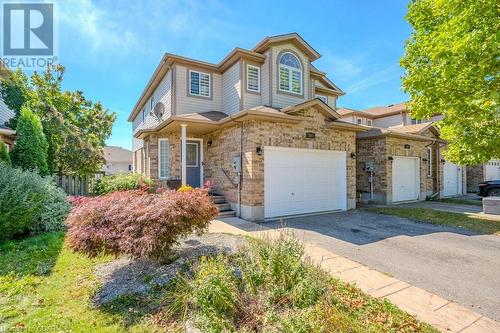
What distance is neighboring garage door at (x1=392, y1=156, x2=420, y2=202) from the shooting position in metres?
13.8

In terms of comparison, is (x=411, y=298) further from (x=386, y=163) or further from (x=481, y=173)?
(x=481, y=173)

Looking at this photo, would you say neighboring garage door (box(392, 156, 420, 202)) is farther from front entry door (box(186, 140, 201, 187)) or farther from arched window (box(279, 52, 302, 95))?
front entry door (box(186, 140, 201, 187))

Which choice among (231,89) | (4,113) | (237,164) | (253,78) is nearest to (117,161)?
(4,113)

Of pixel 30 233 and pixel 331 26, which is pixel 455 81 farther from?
pixel 30 233

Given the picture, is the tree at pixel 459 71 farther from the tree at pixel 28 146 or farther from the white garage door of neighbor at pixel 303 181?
the tree at pixel 28 146

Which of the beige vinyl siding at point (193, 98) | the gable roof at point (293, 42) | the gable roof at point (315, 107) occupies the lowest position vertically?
the gable roof at point (315, 107)

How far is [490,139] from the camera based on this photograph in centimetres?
794

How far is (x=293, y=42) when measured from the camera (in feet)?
38.1

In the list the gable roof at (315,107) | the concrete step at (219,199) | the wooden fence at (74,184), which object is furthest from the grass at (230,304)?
the wooden fence at (74,184)

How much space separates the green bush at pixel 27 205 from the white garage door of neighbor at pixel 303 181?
689cm

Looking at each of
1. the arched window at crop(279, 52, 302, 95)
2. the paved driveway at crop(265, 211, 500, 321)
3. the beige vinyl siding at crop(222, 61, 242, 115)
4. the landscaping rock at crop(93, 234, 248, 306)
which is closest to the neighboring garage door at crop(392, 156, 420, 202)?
the paved driveway at crop(265, 211, 500, 321)

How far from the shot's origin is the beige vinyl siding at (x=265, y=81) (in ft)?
36.4

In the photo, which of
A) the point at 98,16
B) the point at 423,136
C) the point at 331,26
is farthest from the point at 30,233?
the point at 423,136

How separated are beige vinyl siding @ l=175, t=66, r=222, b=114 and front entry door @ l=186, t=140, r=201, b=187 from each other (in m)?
1.70
